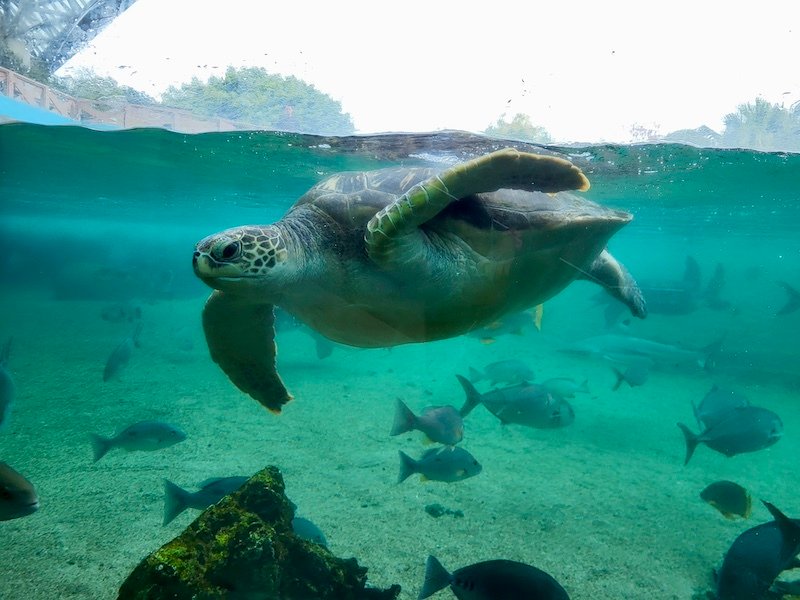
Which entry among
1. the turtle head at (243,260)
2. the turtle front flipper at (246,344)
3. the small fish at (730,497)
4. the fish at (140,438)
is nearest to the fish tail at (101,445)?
the fish at (140,438)

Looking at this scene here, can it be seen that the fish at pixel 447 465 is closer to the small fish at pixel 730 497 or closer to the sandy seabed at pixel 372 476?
the sandy seabed at pixel 372 476

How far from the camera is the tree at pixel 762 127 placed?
7.13m

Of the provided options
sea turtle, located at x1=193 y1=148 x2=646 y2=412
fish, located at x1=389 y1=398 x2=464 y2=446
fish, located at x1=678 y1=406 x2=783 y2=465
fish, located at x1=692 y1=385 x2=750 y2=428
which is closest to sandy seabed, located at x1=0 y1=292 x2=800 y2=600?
fish, located at x1=389 y1=398 x2=464 y2=446

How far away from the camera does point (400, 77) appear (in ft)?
21.1

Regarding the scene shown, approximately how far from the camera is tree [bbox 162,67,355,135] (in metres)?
7.08

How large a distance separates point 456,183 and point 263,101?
6263 mm

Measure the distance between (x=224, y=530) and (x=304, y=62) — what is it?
19.5ft

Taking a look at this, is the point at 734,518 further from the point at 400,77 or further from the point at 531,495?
the point at 400,77

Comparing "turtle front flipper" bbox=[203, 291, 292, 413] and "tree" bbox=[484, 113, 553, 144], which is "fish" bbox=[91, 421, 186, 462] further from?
"tree" bbox=[484, 113, 553, 144]

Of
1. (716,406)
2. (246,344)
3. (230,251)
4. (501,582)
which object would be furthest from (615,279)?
(230,251)

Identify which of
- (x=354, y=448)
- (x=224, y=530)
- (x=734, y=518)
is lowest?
(x=354, y=448)

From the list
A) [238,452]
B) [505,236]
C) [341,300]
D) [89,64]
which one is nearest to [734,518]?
[505,236]

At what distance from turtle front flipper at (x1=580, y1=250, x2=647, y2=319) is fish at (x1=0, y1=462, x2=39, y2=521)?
5064mm

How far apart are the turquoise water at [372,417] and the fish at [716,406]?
104cm
